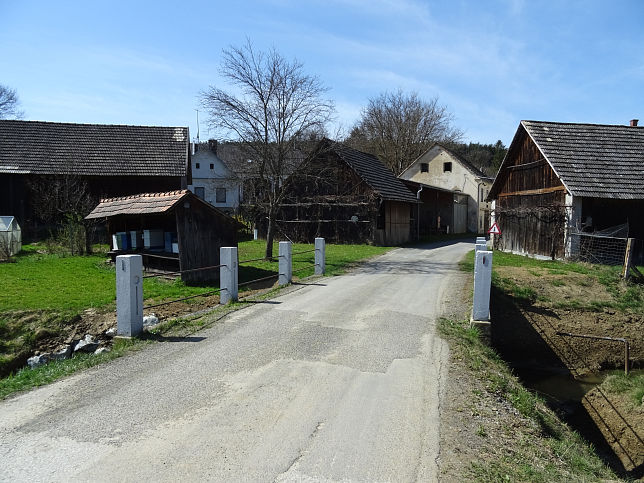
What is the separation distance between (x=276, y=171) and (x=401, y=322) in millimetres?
12292

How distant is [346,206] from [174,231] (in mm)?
12513

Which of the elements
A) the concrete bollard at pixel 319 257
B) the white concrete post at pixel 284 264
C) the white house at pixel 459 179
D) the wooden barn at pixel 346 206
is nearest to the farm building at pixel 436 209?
the white house at pixel 459 179

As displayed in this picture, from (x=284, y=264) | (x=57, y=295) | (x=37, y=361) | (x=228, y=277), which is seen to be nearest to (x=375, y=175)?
(x=284, y=264)

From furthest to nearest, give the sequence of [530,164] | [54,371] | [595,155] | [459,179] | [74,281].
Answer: [459,179], [530,164], [595,155], [74,281], [54,371]

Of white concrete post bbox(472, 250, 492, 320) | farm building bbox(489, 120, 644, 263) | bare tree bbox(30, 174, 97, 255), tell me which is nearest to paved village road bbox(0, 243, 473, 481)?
white concrete post bbox(472, 250, 492, 320)

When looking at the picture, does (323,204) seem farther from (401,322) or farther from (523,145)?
(401,322)

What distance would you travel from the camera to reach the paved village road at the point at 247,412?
376 cm

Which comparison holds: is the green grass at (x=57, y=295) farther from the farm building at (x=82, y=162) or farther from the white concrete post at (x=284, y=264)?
the farm building at (x=82, y=162)

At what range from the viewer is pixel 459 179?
42688mm

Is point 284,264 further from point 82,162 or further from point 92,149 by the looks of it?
point 92,149

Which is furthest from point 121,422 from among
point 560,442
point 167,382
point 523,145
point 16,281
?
point 523,145

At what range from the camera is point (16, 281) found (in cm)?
1279

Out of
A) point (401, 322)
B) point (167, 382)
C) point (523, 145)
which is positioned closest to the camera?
point (167, 382)

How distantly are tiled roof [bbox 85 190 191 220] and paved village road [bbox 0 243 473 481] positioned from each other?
269 inches
